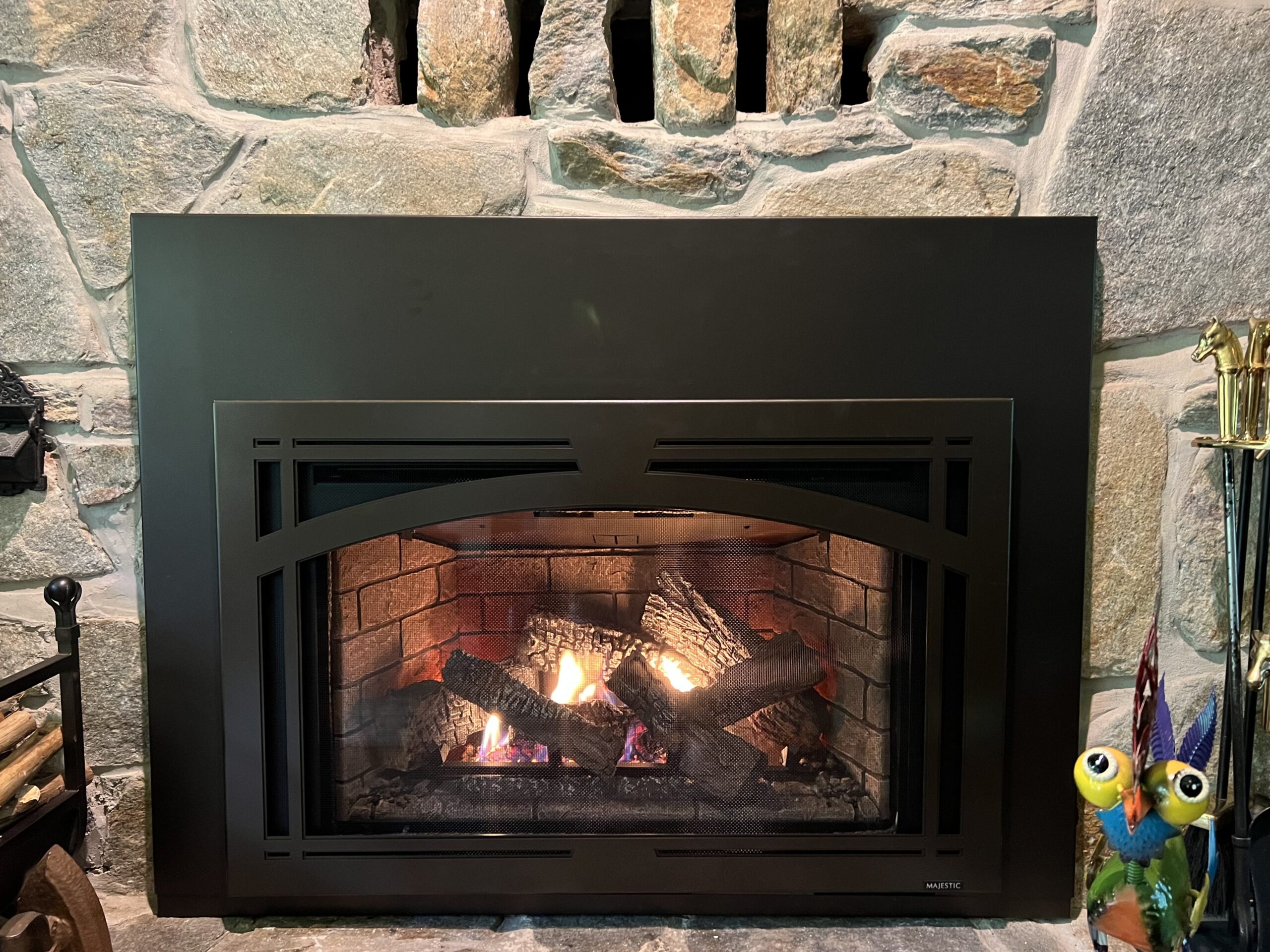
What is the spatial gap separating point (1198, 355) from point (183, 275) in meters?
1.41

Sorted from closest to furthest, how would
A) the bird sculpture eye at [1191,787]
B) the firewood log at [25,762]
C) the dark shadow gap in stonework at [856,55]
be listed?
the bird sculpture eye at [1191,787] → the firewood log at [25,762] → the dark shadow gap in stonework at [856,55]

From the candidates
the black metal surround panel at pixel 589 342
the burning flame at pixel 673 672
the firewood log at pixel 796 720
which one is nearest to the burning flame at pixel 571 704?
the burning flame at pixel 673 672

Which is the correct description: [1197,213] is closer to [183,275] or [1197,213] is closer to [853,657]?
[853,657]

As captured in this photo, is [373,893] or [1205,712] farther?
[373,893]

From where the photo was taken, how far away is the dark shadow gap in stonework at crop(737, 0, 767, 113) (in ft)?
4.00

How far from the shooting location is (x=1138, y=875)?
91cm

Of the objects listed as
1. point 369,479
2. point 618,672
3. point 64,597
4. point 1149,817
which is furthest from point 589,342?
point 1149,817

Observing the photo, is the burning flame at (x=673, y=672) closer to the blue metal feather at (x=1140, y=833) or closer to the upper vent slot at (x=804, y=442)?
the upper vent slot at (x=804, y=442)

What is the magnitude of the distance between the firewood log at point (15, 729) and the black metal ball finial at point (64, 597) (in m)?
0.16

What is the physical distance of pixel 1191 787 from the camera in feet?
2.87

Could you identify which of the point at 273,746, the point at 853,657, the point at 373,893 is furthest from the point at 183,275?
the point at 853,657

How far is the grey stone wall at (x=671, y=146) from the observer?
109 centimetres

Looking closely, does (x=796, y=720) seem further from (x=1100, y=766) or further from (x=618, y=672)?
(x=1100, y=766)

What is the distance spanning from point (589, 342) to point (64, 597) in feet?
2.59
